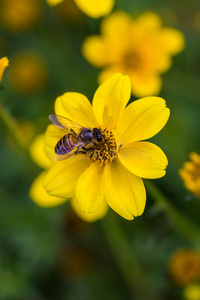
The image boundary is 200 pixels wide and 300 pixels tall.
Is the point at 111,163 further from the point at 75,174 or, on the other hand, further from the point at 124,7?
the point at 124,7

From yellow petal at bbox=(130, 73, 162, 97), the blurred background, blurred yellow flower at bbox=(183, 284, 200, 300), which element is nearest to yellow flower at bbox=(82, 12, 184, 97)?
yellow petal at bbox=(130, 73, 162, 97)

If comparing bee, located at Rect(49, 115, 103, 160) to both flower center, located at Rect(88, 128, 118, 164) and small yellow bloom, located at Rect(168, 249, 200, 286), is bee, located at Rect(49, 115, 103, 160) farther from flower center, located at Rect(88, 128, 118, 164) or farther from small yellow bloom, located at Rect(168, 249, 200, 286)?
small yellow bloom, located at Rect(168, 249, 200, 286)

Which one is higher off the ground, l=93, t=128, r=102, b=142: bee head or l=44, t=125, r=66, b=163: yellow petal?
l=44, t=125, r=66, b=163: yellow petal

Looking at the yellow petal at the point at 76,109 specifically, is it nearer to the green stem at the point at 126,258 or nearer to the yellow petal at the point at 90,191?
the yellow petal at the point at 90,191

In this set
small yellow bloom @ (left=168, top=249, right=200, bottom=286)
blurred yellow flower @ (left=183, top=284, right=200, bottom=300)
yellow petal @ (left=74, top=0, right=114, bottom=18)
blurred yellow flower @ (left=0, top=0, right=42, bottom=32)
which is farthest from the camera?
blurred yellow flower @ (left=0, top=0, right=42, bottom=32)

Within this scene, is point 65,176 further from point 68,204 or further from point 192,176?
point 68,204

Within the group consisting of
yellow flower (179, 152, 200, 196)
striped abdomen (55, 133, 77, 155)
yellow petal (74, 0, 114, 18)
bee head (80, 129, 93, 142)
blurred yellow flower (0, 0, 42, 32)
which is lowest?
yellow flower (179, 152, 200, 196)

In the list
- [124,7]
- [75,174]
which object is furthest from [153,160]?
[124,7]
